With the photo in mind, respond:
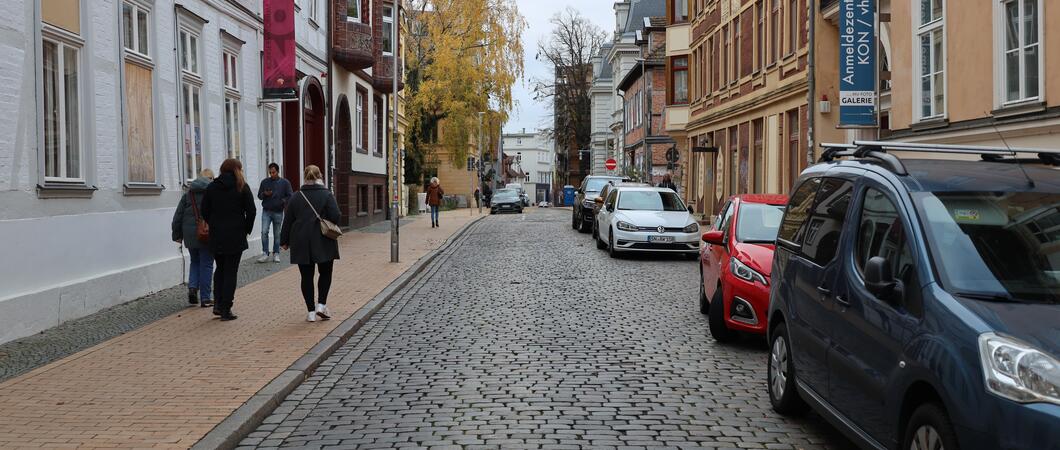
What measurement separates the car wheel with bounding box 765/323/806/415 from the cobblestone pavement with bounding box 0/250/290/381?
573 cm

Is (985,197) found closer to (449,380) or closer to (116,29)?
(449,380)

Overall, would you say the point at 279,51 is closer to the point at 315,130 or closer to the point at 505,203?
the point at 315,130

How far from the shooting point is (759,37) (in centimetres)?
3041

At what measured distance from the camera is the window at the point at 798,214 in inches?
261

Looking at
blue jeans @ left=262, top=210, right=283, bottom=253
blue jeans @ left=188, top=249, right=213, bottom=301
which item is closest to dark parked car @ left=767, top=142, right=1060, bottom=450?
blue jeans @ left=188, top=249, right=213, bottom=301

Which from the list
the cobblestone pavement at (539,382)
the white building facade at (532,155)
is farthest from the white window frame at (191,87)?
the white building facade at (532,155)

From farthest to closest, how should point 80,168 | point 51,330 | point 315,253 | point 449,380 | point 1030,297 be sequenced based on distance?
point 80,168 < point 315,253 < point 51,330 < point 449,380 < point 1030,297

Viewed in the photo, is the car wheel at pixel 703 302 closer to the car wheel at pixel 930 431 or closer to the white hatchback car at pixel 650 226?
the car wheel at pixel 930 431

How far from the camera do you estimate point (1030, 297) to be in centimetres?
437

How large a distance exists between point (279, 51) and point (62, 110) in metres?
8.97

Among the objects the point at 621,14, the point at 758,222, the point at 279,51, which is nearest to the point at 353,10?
the point at 279,51

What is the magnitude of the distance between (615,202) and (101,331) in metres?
13.8

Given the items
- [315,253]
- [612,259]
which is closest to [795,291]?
[315,253]

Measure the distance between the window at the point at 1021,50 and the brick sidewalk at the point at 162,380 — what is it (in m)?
9.42
